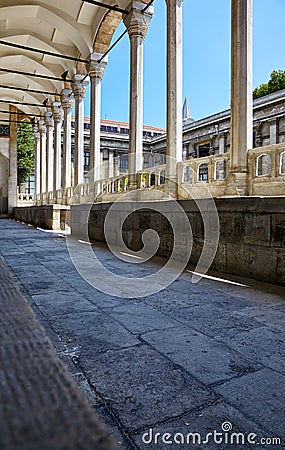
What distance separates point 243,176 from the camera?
5211 mm

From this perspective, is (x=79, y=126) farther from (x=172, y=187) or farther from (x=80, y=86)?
(x=172, y=187)

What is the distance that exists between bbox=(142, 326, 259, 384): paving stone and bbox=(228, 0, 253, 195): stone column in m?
3.40

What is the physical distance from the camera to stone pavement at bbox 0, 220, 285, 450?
4.44ft

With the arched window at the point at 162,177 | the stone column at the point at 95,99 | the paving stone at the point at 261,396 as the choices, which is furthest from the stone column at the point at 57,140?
the paving stone at the point at 261,396

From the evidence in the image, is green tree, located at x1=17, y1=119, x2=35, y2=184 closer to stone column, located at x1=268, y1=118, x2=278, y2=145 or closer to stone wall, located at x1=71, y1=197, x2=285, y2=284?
stone column, located at x1=268, y1=118, x2=278, y2=145

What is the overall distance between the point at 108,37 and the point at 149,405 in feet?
40.0

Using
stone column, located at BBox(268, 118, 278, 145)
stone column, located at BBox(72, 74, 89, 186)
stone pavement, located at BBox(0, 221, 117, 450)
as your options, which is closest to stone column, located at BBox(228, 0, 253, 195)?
stone pavement, located at BBox(0, 221, 117, 450)

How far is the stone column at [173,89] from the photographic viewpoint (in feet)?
22.4

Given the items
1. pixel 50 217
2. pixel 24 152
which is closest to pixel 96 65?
pixel 50 217

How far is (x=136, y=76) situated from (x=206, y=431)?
8425 millimetres

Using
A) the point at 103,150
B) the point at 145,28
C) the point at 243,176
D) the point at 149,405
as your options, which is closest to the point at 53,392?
the point at 149,405

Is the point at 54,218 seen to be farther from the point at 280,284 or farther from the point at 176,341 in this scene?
the point at 176,341

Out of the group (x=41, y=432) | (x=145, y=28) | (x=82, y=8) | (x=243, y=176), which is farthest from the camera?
(x=82, y=8)

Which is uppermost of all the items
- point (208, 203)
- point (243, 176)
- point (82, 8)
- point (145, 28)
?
point (82, 8)
